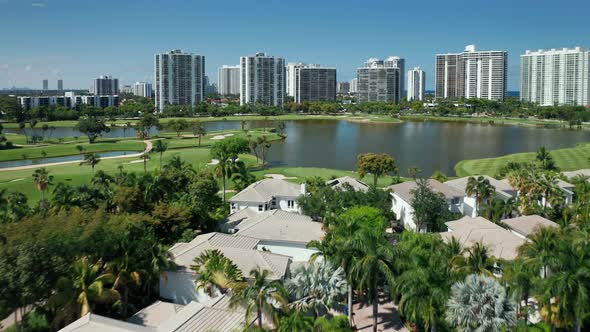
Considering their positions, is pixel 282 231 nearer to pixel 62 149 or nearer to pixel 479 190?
pixel 479 190

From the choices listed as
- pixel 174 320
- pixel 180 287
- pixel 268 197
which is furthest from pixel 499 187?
pixel 174 320

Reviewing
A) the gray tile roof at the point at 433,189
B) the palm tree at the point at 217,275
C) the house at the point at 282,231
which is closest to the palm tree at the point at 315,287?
the palm tree at the point at 217,275

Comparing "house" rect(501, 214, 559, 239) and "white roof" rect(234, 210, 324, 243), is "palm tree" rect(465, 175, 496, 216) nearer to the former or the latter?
"house" rect(501, 214, 559, 239)

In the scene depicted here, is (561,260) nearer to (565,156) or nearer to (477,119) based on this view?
(565,156)

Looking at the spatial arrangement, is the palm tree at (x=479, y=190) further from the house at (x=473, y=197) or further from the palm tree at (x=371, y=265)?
the palm tree at (x=371, y=265)

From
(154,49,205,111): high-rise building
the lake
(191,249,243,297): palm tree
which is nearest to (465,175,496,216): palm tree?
(191,249,243,297): palm tree

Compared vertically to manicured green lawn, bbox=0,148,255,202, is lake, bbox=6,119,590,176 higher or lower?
higher
